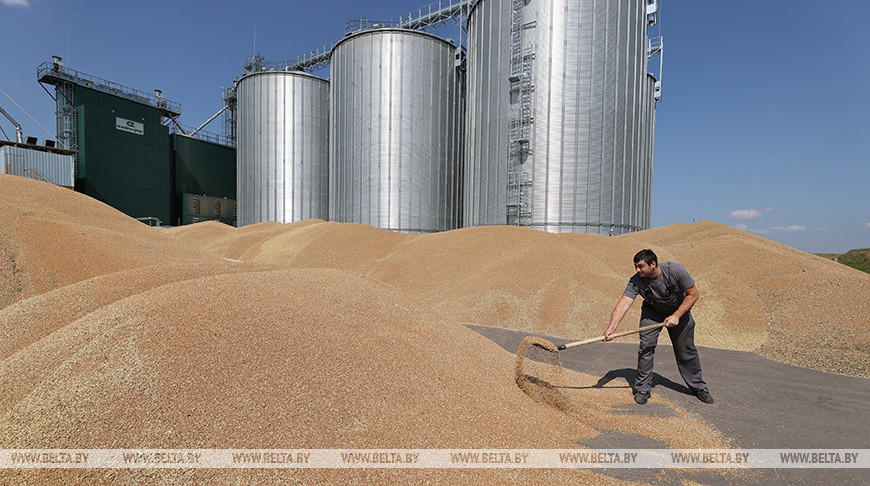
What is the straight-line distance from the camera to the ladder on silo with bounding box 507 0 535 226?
14.2 m

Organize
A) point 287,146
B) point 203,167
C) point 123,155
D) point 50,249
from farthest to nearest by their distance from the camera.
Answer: point 203,167 → point 287,146 → point 123,155 → point 50,249

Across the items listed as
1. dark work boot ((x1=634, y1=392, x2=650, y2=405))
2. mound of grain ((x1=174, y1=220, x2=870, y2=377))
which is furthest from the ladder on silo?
dark work boot ((x1=634, y1=392, x2=650, y2=405))

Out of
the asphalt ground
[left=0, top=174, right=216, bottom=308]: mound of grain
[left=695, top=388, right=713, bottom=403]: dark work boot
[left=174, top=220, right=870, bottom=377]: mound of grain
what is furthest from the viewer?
[left=174, top=220, right=870, bottom=377]: mound of grain

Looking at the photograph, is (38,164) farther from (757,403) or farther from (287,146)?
(757,403)

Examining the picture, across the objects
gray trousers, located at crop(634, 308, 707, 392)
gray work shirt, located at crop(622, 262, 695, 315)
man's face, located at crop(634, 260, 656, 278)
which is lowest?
gray trousers, located at crop(634, 308, 707, 392)

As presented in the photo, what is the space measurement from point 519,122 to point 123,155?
23005mm

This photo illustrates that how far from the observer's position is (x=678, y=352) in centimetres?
422

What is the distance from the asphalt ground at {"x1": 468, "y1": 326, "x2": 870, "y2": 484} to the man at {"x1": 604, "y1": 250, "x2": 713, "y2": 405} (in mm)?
216

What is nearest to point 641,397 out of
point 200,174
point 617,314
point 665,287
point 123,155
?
point 617,314

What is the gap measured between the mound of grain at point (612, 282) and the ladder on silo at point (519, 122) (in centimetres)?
249

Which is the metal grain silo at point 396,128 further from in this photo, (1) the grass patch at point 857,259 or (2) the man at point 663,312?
(1) the grass patch at point 857,259

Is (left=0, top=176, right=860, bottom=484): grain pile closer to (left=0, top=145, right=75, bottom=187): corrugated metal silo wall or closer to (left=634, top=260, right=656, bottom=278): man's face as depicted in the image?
(left=634, top=260, right=656, bottom=278): man's face

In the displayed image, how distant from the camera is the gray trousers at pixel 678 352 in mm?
4078

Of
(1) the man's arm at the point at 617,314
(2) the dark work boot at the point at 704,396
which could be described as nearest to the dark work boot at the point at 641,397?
(2) the dark work boot at the point at 704,396
